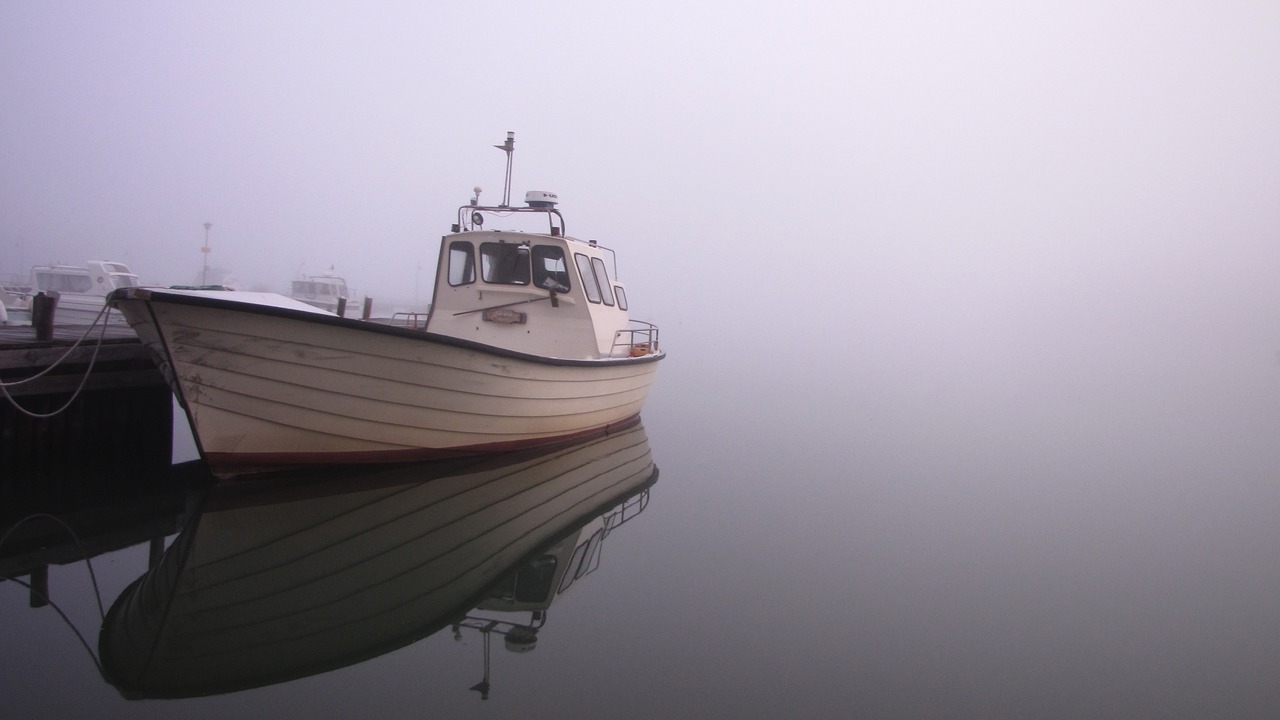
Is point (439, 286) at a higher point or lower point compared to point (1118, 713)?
higher

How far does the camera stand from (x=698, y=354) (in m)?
40.0

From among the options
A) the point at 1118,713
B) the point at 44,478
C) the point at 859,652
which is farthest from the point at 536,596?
the point at 44,478

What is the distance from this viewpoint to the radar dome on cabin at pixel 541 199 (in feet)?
39.1

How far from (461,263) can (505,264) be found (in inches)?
25.5

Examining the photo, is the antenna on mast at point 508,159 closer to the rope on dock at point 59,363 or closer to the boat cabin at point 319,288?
the rope on dock at point 59,363

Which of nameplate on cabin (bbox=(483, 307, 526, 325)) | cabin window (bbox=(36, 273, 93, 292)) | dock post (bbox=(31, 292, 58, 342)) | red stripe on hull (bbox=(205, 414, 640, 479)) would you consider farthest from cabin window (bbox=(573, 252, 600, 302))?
cabin window (bbox=(36, 273, 93, 292))

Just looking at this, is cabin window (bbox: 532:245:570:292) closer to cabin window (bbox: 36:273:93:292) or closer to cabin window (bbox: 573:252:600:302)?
cabin window (bbox: 573:252:600:302)

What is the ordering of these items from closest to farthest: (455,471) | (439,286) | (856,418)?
(455,471)
(439,286)
(856,418)

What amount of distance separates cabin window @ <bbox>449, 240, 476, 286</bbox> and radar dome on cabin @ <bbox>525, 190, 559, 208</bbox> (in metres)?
1.20

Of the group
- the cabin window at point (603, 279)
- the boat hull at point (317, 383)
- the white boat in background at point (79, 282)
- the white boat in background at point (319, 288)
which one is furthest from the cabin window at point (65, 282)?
the boat hull at point (317, 383)

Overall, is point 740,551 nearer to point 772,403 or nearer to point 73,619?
point 73,619

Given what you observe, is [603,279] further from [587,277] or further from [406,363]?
[406,363]

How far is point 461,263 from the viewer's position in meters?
11.5

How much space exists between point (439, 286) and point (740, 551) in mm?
5906
